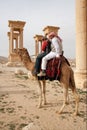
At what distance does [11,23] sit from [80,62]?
30273 mm

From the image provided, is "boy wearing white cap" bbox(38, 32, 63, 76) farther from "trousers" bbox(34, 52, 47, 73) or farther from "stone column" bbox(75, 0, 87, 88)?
"stone column" bbox(75, 0, 87, 88)

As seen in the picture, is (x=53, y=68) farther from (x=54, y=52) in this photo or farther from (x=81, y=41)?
(x=81, y=41)

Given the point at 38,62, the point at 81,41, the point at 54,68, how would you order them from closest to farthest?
the point at 54,68 < the point at 38,62 < the point at 81,41

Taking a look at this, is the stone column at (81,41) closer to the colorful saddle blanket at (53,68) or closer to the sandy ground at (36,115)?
the sandy ground at (36,115)

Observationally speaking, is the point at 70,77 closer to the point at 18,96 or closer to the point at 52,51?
the point at 52,51

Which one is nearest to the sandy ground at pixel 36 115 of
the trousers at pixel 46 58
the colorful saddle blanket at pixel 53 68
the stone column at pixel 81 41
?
the colorful saddle blanket at pixel 53 68

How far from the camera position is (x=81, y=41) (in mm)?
14164

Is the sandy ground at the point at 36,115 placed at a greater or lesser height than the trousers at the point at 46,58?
lesser

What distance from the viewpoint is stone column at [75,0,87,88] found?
14102 mm

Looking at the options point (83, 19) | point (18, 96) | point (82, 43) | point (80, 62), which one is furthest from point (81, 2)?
point (18, 96)

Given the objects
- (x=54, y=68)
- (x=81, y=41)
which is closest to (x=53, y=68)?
(x=54, y=68)

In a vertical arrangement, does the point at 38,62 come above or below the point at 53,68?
above

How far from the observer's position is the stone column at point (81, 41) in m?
14.1

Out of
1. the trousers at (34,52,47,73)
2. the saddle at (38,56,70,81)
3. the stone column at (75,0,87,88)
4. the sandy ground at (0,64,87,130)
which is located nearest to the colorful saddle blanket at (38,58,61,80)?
the saddle at (38,56,70,81)
